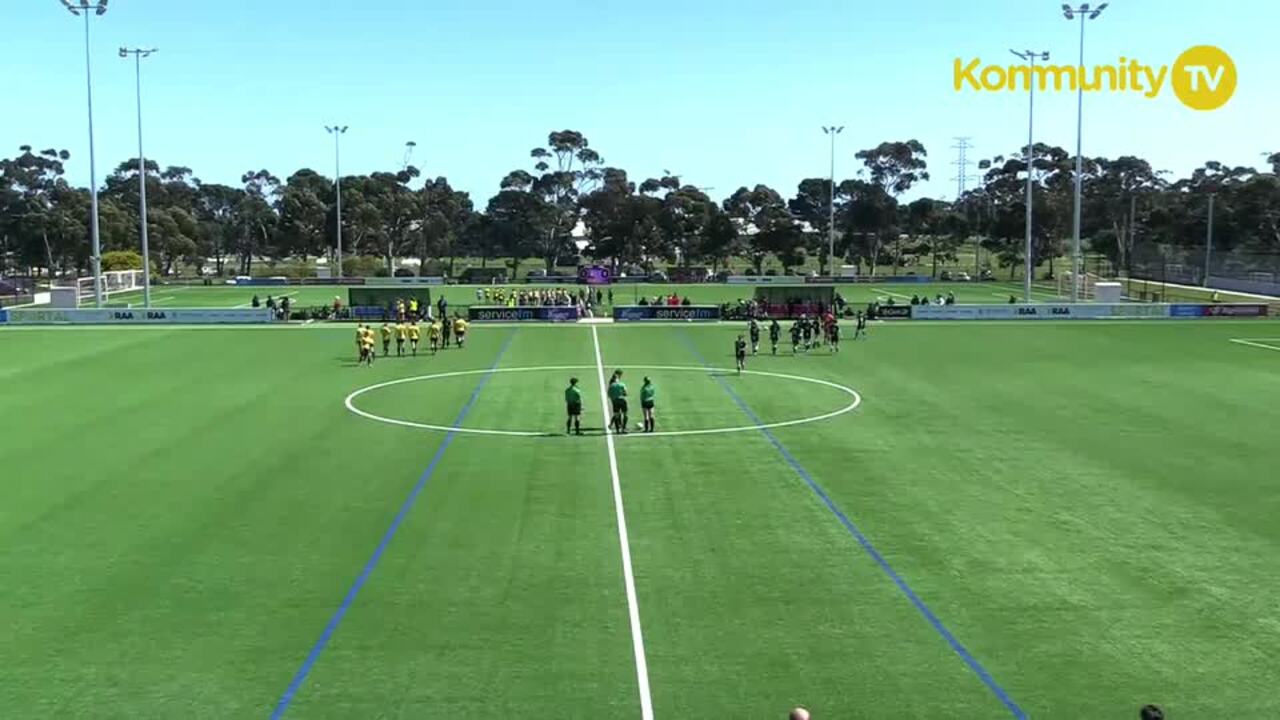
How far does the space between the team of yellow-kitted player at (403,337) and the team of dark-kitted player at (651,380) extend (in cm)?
1083

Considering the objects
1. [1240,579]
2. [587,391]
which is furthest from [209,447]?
[1240,579]

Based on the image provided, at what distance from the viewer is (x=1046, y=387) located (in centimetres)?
3578

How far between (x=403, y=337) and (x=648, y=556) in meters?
31.9

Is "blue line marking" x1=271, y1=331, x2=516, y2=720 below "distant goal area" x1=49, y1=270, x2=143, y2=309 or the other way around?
below

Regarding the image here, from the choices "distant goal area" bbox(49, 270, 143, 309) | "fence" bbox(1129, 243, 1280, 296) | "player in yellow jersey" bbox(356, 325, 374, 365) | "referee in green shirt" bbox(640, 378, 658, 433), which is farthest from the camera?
"fence" bbox(1129, 243, 1280, 296)

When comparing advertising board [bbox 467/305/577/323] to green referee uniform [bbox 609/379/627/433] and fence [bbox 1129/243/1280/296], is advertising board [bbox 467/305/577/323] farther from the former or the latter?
fence [bbox 1129/243/1280/296]

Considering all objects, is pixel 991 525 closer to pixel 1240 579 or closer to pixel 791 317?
pixel 1240 579

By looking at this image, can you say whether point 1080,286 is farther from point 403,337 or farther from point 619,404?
point 619,404

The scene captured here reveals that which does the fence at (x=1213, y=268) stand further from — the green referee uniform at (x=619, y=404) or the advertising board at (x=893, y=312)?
the green referee uniform at (x=619, y=404)

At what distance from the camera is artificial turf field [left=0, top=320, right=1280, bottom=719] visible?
12.1 m

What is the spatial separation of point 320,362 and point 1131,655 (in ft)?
118

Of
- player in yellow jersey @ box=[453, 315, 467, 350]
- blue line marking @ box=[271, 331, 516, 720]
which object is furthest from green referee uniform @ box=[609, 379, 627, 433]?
player in yellow jersey @ box=[453, 315, 467, 350]

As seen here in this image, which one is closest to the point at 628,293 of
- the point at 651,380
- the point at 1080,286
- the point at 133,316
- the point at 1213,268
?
the point at 1080,286

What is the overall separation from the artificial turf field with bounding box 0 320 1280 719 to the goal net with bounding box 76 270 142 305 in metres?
65.4
